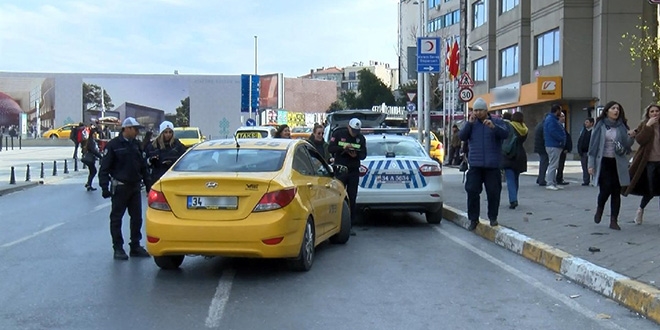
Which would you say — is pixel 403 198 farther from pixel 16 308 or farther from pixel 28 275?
pixel 16 308

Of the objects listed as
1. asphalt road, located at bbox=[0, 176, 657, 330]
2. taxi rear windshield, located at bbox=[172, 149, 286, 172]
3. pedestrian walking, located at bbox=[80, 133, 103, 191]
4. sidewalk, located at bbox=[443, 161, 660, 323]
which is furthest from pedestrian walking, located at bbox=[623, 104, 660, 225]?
pedestrian walking, located at bbox=[80, 133, 103, 191]

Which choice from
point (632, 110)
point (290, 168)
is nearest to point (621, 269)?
point (290, 168)

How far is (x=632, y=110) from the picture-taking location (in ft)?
105

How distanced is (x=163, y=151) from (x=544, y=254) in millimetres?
5582

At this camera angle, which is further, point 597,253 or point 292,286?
point 597,253

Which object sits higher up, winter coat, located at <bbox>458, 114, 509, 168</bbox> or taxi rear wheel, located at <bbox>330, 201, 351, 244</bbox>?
winter coat, located at <bbox>458, 114, 509, 168</bbox>

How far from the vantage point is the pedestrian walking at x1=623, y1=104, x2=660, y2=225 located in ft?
33.0

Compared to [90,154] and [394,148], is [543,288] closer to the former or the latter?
[394,148]

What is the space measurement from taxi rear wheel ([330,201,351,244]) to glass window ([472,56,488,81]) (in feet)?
126

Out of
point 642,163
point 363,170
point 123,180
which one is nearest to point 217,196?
point 123,180

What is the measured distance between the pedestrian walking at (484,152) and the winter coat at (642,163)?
5.86 ft

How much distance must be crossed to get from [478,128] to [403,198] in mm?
1738

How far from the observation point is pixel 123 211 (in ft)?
30.2

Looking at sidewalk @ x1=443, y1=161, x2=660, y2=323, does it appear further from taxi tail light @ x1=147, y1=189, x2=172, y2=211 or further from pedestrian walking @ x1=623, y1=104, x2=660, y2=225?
taxi tail light @ x1=147, y1=189, x2=172, y2=211
